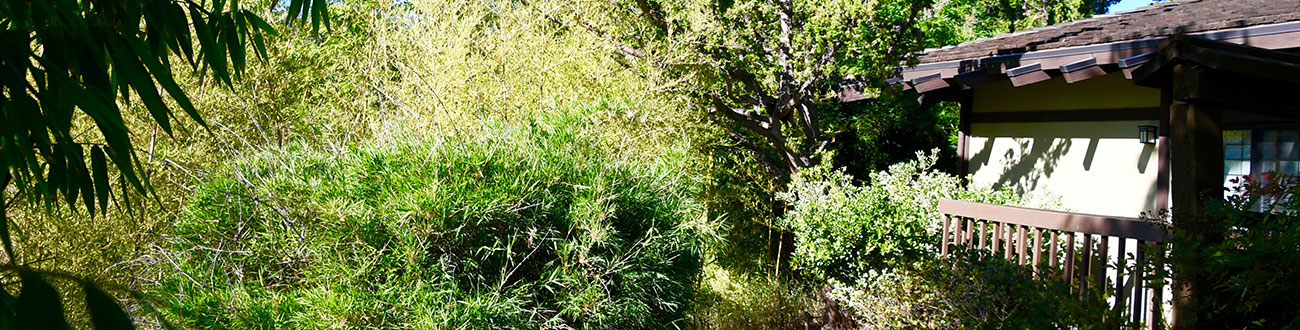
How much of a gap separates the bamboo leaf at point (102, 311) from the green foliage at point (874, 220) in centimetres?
467

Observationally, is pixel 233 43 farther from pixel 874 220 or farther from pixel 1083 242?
pixel 874 220

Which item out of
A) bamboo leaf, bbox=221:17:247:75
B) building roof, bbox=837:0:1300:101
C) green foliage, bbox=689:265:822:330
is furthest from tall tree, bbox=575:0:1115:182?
bamboo leaf, bbox=221:17:247:75

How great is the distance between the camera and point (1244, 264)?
277 centimetres

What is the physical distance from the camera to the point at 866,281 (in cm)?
533

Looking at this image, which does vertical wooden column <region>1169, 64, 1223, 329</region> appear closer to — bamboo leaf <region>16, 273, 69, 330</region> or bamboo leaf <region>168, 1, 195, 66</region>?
bamboo leaf <region>168, 1, 195, 66</region>

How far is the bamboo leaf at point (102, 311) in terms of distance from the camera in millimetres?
683

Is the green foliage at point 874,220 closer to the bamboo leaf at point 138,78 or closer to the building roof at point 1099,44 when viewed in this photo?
the building roof at point 1099,44

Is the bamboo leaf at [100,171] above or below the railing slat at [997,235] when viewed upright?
above

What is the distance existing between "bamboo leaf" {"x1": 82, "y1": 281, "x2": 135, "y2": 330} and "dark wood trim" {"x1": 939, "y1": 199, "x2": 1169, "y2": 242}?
10.8ft

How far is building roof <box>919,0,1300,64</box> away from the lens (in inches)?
212

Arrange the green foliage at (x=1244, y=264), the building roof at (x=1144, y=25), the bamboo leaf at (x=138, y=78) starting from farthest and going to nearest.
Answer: the building roof at (x=1144, y=25), the green foliage at (x=1244, y=264), the bamboo leaf at (x=138, y=78)

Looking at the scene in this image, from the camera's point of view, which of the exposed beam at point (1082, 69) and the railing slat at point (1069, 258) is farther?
the exposed beam at point (1082, 69)

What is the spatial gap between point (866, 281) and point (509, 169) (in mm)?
2397

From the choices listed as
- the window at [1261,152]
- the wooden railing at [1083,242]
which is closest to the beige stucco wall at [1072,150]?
the window at [1261,152]
